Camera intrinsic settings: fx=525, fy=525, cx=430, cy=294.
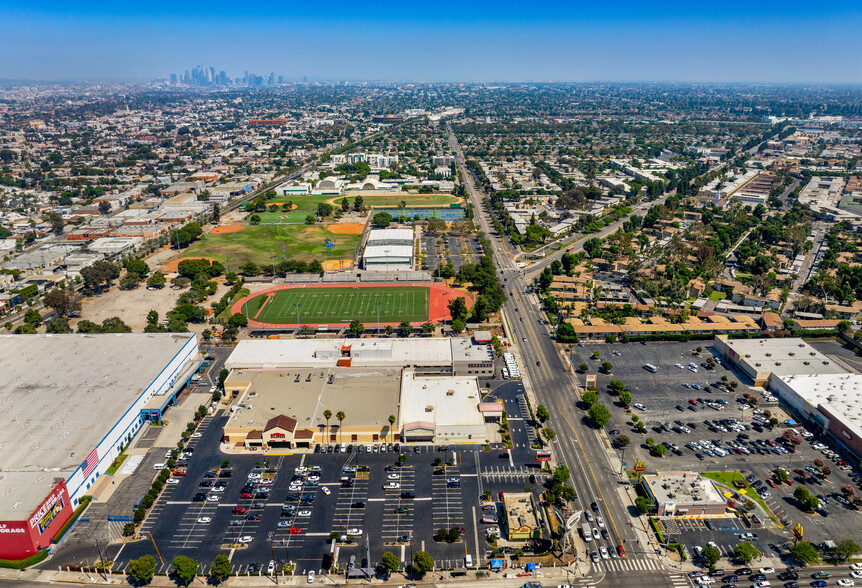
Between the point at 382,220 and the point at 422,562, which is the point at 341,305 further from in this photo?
the point at 422,562

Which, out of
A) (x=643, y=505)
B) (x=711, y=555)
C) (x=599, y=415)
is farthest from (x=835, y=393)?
(x=711, y=555)

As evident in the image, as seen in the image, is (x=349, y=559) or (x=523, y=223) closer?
(x=349, y=559)

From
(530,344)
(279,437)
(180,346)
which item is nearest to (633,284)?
(530,344)

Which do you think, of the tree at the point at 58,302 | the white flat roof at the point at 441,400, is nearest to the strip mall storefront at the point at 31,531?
the white flat roof at the point at 441,400

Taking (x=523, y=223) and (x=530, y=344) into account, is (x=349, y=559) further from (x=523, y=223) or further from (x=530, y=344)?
(x=523, y=223)

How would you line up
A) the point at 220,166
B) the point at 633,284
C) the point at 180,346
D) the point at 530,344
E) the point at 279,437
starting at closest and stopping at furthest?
the point at 279,437 → the point at 180,346 → the point at 530,344 → the point at 633,284 → the point at 220,166

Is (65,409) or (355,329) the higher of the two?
(65,409)
